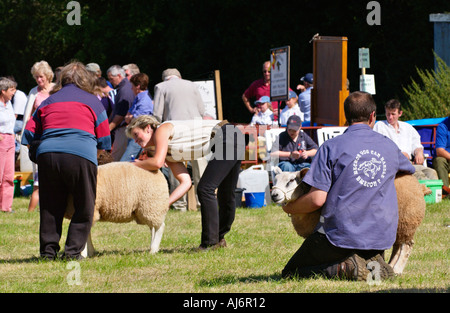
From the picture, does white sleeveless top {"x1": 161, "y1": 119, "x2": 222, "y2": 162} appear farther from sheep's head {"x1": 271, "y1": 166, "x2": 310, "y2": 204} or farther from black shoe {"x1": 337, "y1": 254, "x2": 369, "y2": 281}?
black shoe {"x1": 337, "y1": 254, "x2": 369, "y2": 281}

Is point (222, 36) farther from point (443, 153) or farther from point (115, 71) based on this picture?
point (443, 153)

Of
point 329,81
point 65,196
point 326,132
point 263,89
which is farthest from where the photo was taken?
point 263,89

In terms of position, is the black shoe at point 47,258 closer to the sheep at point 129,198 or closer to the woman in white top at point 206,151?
the sheep at point 129,198

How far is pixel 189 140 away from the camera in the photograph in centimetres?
834

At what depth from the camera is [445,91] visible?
16672mm

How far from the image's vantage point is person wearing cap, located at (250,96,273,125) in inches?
609

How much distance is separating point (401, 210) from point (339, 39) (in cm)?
778

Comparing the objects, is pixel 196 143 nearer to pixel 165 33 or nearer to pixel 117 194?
pixel 117 194

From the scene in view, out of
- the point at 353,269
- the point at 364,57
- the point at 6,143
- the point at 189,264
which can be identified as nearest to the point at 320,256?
the point at 353,269

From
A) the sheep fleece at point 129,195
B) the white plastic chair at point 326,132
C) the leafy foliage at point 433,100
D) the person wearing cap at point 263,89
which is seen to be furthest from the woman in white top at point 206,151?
the leafy foliage at point 433,100

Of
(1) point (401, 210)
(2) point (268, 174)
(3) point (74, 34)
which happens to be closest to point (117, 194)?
(1) point (401, 210)

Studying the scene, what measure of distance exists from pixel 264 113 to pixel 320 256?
31.0ft

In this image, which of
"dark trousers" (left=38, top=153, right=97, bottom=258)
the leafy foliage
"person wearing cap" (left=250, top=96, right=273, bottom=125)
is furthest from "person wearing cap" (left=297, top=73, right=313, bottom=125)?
"dark trousers" (left=38, top=153, right=97, bottom=258)

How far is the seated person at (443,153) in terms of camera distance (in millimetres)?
11945
